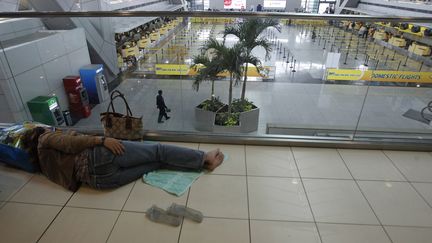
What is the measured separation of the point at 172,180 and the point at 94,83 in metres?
6.28

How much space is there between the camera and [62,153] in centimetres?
185

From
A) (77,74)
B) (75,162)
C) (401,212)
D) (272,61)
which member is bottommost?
(272,61)

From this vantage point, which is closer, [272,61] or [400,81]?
[400,81]

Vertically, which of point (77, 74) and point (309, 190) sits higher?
point (309, 190)

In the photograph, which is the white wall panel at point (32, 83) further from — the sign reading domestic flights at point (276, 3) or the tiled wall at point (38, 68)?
the sign reading domestic flights at point (276, 3)

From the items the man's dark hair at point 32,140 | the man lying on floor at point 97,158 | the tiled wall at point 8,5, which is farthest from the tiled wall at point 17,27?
the man lying on floor at point 97,158

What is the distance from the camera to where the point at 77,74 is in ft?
24.0

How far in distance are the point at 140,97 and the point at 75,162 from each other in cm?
387

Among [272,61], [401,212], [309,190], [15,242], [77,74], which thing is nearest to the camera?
[15,242]

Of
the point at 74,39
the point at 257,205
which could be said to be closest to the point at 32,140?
the point at 257,205

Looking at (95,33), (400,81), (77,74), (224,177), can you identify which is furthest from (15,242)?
(400,81)

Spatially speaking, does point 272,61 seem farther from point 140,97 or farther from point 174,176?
point 174,176

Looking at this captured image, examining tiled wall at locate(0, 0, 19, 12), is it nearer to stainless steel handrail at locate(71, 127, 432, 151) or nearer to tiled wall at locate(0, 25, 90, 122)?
tiled wall at locate(0, 25, 90, 122)

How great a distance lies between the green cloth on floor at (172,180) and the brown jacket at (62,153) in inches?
17.8
